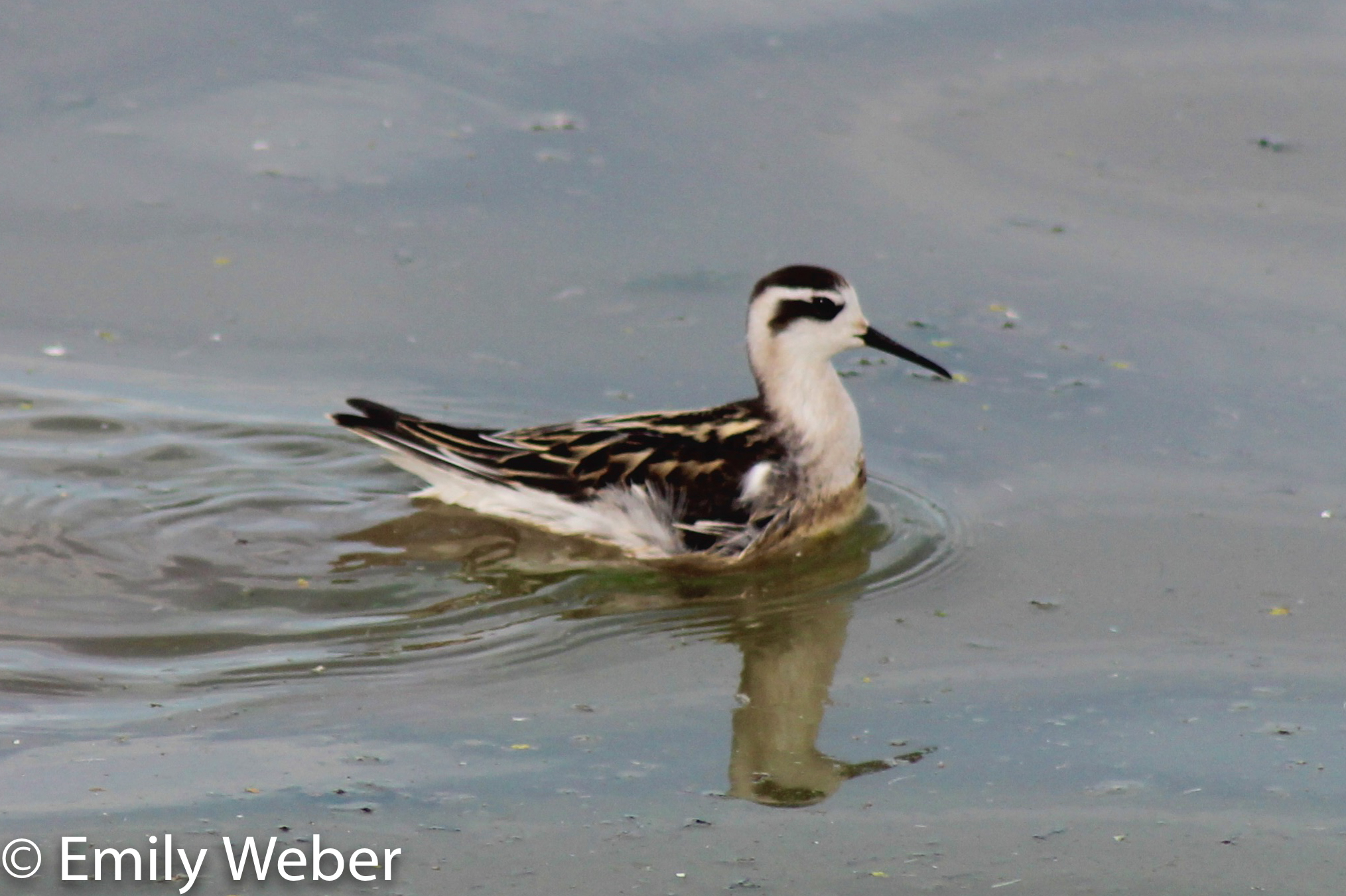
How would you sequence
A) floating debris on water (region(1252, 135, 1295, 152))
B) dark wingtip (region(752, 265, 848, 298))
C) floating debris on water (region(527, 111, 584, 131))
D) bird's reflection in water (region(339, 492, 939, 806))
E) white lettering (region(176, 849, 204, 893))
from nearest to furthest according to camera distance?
white lettering (region(176, 849, 204, 893))
bird's reflection in water (region(339, 492, 939, 806))
dark wingtip (region(752, 265, 848, 298))
floating debris on water (region(1252, 135, 1295, 152))
floating debris on water (region(527, 111, 584, 131))

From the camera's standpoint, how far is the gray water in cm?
569

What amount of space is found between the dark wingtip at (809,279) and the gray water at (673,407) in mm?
928

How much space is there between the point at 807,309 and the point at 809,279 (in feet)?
0.49

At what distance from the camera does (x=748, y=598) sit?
7.58 metres

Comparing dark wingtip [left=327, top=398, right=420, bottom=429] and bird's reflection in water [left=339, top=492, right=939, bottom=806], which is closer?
bird's reflection in water [left=339, top=492, right=939, bottom=806]

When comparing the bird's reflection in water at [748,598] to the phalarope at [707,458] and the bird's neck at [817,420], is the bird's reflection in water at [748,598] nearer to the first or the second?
the phalarope at [707,458]

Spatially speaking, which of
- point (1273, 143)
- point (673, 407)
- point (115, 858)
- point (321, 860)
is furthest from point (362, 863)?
point (1273, 143)

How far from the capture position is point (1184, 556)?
761 centimetres

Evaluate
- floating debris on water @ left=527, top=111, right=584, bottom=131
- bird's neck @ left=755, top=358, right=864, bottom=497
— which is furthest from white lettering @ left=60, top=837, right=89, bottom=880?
floating debris on water @ left=527, top=111, right=584, bottom=131

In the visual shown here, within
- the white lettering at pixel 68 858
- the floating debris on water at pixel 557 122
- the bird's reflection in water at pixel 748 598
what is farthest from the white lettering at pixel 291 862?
the floating debris on water at pixel 557 122

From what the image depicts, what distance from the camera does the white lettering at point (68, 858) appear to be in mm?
5227

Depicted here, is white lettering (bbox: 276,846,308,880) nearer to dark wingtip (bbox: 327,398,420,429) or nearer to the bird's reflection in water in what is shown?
the bird's reflection in water

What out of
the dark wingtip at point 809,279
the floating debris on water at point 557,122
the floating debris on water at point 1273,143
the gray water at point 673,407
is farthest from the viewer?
the floating debris on water at point 557,122

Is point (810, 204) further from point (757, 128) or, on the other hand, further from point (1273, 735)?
point (1273, 735)
